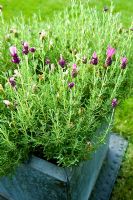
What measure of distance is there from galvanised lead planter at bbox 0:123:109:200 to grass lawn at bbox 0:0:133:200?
436 mm

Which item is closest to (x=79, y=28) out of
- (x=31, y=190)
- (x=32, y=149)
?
(x=32, y=149)

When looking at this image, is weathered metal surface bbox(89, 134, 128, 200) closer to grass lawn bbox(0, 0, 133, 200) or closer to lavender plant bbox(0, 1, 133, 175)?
grass lawn bbox(0, 0, 133, 200)

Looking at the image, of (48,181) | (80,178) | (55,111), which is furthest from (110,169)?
(55,111)

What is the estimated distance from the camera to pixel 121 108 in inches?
134

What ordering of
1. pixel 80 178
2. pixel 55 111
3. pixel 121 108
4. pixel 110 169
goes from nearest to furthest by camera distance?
pixel 55 111 < pixel 80 178 < pixel 110 169 < pixel 121 108

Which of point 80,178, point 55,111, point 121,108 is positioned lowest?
point 121,108

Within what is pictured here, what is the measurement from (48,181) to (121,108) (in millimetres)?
1538

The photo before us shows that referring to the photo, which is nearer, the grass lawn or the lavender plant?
the lavender plant

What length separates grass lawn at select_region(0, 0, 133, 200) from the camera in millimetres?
2814

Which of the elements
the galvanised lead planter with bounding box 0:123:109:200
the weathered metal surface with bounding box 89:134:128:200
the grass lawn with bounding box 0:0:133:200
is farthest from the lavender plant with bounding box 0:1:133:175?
the weathered metal surface with bounding box 89:134:128:200

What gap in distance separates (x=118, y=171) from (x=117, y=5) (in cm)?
305

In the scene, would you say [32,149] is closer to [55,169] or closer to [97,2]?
[55,169]

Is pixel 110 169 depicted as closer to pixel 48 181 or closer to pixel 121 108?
pixel 121 108

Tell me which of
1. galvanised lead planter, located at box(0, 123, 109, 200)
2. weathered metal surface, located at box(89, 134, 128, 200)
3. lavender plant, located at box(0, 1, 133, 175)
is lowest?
weathered metal surface, located at box(89, 134, 128, 200)
